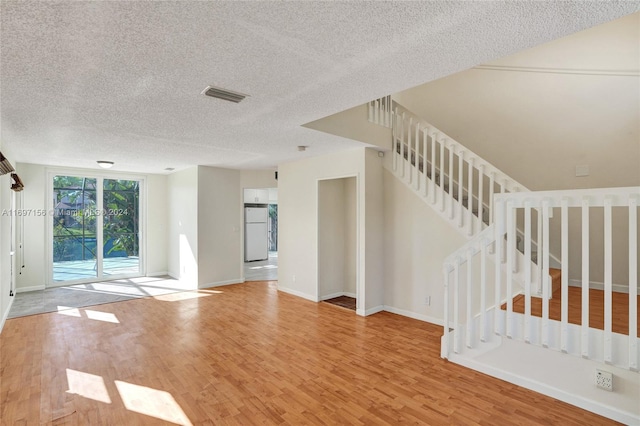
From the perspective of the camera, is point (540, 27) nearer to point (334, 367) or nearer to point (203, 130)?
point (334, 367)

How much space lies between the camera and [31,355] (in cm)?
321

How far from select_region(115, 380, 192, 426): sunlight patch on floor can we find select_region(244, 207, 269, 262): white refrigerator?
672 centimetres

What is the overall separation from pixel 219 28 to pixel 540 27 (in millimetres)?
1692

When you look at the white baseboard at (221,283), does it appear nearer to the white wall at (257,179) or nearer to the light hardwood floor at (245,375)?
the light hardwood floor at (245,375)

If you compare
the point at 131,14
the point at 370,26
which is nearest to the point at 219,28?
the point at 131,14

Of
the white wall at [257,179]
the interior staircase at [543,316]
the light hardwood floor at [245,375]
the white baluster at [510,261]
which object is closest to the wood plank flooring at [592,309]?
the interior staircase at [543,316]

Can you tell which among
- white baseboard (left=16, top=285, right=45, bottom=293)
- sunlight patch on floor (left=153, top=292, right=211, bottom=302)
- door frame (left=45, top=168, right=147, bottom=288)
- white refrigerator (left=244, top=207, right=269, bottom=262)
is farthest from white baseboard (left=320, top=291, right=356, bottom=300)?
white baseboard (left=16, top=285, right=45, bottom=293)

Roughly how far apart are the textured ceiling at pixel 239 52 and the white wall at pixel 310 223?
5.47 ft

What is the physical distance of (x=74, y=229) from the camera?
6391mm

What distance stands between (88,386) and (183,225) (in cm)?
431

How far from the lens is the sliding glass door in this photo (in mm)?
6250

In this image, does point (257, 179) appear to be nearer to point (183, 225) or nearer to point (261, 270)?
point (183, 225)

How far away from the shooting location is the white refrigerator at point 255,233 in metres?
9.34

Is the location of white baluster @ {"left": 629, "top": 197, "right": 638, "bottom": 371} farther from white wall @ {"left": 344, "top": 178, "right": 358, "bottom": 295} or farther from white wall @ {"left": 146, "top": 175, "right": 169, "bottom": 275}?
white wall @ {"left": 146, "top": 175, "right": 169, "bottom": 275}
